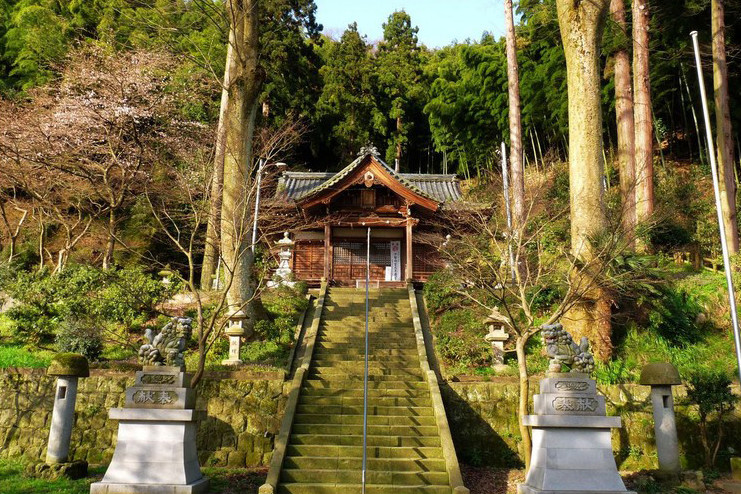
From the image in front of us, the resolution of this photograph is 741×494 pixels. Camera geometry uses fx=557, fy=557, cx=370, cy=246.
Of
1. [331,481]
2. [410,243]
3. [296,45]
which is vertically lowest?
[331,481]

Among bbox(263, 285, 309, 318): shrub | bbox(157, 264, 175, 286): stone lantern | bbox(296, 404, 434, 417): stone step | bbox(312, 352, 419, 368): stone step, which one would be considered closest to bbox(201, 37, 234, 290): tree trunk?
bbox(157, 264, 175, 286): stone lantern

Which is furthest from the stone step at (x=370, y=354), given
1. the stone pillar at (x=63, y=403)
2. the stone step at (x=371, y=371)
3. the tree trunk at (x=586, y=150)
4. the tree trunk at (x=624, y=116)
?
Result: the tree trunk at (x=624, y=116)

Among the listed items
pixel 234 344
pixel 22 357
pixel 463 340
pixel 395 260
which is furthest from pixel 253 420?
pixel 395 260

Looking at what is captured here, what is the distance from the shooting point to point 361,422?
9.52 metres

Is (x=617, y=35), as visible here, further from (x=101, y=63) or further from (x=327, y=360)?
(x=101, y=63)

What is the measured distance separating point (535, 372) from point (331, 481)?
4.94 m

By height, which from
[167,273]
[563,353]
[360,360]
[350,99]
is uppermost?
[350,99]

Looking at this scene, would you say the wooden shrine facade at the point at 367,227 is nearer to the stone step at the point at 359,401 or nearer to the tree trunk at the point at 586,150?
the tree trunk at the point at 586,150

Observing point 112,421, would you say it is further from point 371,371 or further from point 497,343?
point 497,343

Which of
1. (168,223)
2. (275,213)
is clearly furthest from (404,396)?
(168,223)

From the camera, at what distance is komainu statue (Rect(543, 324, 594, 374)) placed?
7.71 m

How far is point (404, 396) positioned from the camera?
34.1 ft

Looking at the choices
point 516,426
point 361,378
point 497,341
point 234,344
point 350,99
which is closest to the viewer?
point 516,426

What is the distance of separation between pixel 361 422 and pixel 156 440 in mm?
3392
